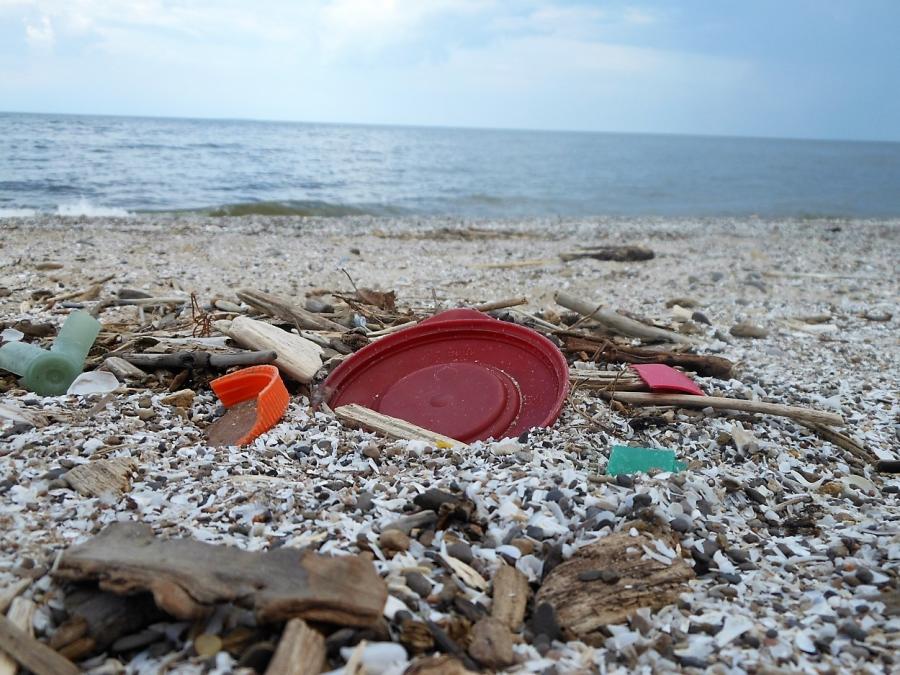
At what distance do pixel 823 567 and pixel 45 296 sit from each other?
6828mm

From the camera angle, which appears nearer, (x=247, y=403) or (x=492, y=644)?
(x=492, y=644)

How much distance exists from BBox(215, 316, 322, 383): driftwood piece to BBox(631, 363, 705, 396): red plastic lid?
2.22 metres

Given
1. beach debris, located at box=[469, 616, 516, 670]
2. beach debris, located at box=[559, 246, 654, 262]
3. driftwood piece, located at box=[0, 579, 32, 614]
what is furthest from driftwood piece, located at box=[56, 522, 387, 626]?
beach debris, located at box=[559, 246, 654, 262]

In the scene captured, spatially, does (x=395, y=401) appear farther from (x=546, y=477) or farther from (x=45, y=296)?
(x=45, y=296)

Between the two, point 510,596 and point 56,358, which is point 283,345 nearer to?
point 56,358

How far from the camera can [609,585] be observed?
2.15 meters

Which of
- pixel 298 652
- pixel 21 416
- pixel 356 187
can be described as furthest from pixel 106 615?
pixel 356 187

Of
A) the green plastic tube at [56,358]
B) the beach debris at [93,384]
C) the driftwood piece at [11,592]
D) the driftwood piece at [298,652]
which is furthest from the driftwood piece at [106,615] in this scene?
the green plastic tube at [56,358]

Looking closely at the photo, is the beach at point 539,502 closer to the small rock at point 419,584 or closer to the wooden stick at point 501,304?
the small rock at point 419,584

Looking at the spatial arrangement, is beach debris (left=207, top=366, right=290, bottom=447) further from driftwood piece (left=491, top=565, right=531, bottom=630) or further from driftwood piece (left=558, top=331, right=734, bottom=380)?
driftwood piece (left=558, top=331, right=734, bottom=380)

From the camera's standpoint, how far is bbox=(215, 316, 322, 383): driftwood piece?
4.22m

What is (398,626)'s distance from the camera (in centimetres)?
188

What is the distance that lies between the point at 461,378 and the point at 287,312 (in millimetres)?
1970

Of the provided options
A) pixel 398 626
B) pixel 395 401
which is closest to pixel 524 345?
pixel 395 401
